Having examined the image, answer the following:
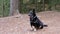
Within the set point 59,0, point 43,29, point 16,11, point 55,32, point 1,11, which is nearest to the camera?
point 55,32

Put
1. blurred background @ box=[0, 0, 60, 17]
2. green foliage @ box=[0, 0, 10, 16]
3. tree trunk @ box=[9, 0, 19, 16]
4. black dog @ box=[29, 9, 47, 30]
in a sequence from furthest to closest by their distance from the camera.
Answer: green foliage @ box=[0, 0, 10, 16], blurred background @ box=[0, 0, 60, 17], tree trunk @ box=[9, 0, 19, 16], black dog @ box=[29, 9, 47, 30]

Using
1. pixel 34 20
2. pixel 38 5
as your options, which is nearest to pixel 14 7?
pixel 38 5

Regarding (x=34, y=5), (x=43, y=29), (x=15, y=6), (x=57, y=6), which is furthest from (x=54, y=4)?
(x=43, y=29)

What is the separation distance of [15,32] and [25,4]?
920 centimetres

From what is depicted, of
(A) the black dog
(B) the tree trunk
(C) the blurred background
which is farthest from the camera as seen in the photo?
(C) the blurred background

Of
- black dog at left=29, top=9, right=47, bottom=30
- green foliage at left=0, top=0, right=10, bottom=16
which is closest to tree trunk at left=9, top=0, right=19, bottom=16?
green foliage at left=0, top=0, right=10, bottom=16

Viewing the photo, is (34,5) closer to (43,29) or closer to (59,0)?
(59,0)

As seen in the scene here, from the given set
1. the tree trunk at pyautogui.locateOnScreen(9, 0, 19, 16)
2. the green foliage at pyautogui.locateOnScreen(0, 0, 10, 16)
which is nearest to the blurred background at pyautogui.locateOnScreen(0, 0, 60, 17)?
the green foliage at pyautogui.locateOnScreen(0, 0, 10, 16)

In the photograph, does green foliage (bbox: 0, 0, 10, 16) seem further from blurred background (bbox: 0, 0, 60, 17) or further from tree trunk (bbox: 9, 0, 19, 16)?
tree trunk (bbox: 9, 0, 19, 16)

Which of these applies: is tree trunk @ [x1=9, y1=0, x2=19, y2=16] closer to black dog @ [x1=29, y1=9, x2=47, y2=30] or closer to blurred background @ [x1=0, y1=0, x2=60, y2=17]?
blurred background @ [x1=0, y1=0, x2=60, y2=17]

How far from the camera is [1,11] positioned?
61.1 ft

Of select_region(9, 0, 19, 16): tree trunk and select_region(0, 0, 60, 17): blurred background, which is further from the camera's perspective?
select_region(0, 0, 60, 17): blurred background

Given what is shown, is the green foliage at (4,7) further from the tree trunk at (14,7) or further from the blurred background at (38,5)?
A: the tree trunk at (14,7)

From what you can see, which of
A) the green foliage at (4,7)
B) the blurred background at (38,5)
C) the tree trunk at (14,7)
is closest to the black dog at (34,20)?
the tree trunk at (14,7)
